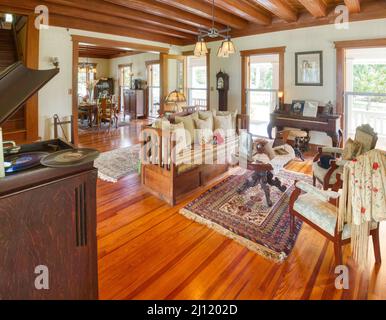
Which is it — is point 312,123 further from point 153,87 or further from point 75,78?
point 153,87

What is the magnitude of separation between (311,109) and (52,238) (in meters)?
5.66

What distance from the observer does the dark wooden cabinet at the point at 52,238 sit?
1.00 m

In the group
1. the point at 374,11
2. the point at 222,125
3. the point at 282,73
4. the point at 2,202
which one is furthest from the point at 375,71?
the point at 2,202

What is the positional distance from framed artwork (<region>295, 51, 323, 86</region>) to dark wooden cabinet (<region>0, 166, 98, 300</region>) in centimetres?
573

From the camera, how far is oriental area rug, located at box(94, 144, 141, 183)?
4.46m

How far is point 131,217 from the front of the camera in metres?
3.07

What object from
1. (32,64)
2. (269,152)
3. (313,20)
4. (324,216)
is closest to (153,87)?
(32,64)

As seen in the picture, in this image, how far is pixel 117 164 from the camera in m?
5.04

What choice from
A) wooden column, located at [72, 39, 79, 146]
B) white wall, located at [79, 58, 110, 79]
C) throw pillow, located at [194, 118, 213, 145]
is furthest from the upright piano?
white wall, located at [79, 58, 110, 79]

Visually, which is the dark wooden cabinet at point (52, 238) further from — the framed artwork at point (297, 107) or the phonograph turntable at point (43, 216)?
the framed artwork at point (297, 107)

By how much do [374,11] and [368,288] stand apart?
16.7 ft

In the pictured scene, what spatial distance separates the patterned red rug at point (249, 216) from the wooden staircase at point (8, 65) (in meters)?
4.10
